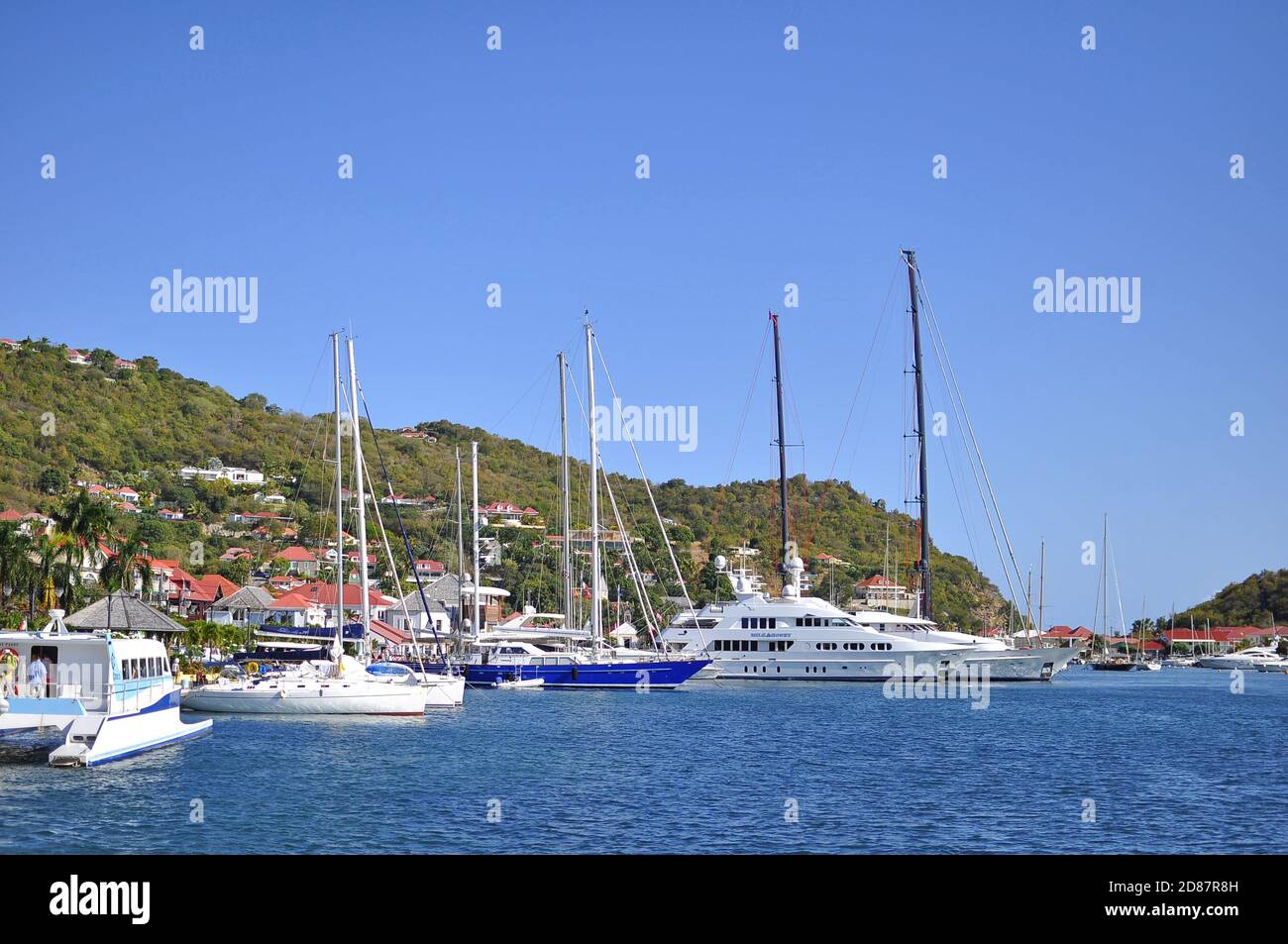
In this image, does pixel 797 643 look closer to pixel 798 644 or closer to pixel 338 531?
pixel 798 644

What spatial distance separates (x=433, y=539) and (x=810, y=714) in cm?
9683

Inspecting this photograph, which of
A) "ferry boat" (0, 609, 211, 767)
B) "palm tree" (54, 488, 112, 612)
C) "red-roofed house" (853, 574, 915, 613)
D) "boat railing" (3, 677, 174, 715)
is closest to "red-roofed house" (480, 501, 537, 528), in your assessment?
"red-roofed house" (853, 574, 915, 613)

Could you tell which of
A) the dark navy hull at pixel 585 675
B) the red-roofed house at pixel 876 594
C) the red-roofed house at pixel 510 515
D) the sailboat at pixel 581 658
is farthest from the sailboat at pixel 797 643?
the red-roofed house at pixel 510 515

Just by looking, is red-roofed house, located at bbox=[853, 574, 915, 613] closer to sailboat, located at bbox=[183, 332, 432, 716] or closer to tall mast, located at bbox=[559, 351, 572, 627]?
tall mast, located at bbox=[559, 351, 572, 627]

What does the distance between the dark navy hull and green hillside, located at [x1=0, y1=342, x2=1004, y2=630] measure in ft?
163

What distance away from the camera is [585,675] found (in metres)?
66.4

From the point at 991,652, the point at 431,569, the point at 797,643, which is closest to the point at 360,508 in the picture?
the point at 797,643

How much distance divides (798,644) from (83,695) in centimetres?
5636

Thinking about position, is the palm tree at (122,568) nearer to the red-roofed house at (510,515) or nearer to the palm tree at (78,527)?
the palm tree at (78,527)

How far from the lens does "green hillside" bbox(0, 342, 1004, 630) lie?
13425 cm

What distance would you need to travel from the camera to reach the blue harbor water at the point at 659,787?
23562 mm
